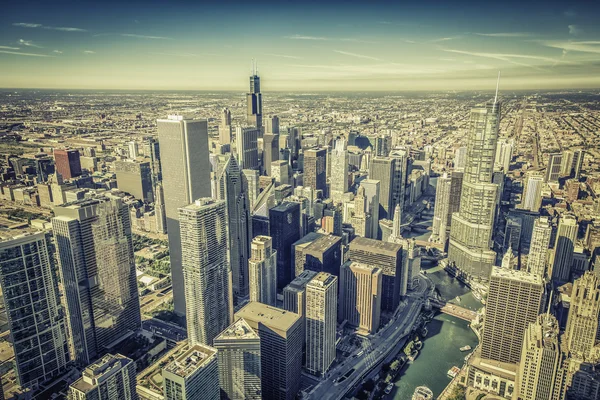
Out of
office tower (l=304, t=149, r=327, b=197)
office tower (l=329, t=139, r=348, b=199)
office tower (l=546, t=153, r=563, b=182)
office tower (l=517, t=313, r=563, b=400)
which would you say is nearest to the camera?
office tower (l=517, t=313, r=563, b=400)

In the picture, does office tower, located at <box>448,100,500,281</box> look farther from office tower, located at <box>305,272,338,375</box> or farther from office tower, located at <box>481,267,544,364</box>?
office tower, located at <box>305,272,338,375</box>

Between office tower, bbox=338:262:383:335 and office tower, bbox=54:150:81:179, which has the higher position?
office tower, bbox=54:150:81:179

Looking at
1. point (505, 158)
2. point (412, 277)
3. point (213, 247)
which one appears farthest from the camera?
point (505, 158)

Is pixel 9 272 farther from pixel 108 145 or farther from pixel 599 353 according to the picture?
pixel 599 353

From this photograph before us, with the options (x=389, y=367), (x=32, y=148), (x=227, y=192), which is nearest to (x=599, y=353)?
(x=389, y=367)

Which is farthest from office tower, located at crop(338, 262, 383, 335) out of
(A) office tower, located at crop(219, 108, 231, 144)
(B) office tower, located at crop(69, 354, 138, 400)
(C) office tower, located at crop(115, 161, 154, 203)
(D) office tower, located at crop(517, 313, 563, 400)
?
(A) office tower, located at crop(219, 108, 231, 144)
